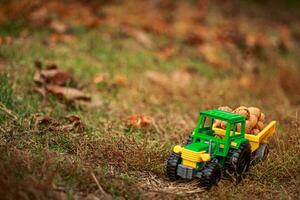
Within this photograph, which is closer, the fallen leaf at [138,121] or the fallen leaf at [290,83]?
the fallen leaf at [138,121]

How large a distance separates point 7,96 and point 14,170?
70.9 inches

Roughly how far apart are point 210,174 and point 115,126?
61.9 inches

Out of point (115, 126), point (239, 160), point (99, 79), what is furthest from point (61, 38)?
point (239, 160)

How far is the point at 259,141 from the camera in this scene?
3.69 m

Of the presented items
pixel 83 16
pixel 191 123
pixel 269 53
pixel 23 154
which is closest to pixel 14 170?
pixel 23 154

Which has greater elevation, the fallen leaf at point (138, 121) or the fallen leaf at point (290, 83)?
the fallen leaf at point (290, 83)

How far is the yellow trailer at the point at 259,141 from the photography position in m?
3.65

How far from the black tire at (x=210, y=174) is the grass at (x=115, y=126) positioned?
61mm

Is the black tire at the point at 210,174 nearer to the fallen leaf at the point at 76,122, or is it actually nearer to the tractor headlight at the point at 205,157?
the tractor headlight at the point at 205,157

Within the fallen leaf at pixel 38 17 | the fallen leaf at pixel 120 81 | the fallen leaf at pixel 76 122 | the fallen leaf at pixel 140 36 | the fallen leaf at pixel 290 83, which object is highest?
the fallen leaf at pixel 38 17

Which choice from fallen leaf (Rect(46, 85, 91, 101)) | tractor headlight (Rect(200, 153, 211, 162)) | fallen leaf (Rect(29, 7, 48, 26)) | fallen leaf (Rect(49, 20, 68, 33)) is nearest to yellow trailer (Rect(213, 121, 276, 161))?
tractor headlight (Rect(200, 153, 211, 162))

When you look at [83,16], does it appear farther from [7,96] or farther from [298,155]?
[298,155]

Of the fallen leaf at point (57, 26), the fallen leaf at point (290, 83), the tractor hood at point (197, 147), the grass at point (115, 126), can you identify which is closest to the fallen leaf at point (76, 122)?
the grass at point (115, 126)

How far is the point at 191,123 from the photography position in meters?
4.93
